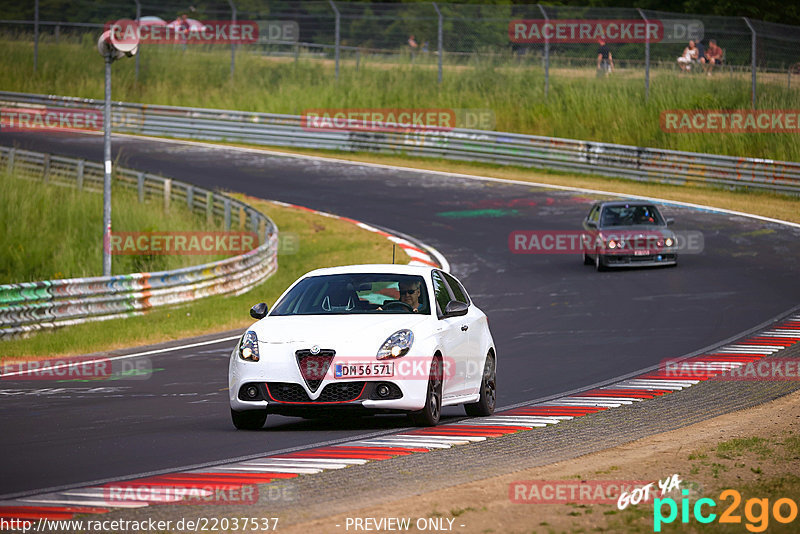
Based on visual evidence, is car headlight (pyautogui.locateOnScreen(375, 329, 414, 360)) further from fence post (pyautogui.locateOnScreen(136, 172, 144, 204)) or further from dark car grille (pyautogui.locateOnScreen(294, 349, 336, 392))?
fence post (pyautogui.locateOnScreen(136, 172, 144, 204))

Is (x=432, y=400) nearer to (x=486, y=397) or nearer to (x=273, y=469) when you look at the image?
(x=486, y=397)

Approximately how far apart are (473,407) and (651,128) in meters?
31.3

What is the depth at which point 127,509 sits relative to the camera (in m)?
7.46

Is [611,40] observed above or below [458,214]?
above

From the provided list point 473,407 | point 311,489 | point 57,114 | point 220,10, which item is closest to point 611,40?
point 220,10

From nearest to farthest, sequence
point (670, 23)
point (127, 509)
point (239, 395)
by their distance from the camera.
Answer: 1. point (127, 509)
2. point (239, 395)
3. point (670, 23)

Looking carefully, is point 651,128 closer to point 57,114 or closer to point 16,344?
point 57,114

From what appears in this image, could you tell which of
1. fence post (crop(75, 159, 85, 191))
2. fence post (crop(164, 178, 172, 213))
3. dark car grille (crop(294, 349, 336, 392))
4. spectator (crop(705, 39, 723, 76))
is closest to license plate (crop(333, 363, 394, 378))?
dark car grille (crop(294, 349, 336, 392))

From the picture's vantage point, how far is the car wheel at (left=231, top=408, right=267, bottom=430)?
35.1ft

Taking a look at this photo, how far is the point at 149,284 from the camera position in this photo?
21875 millimetres
